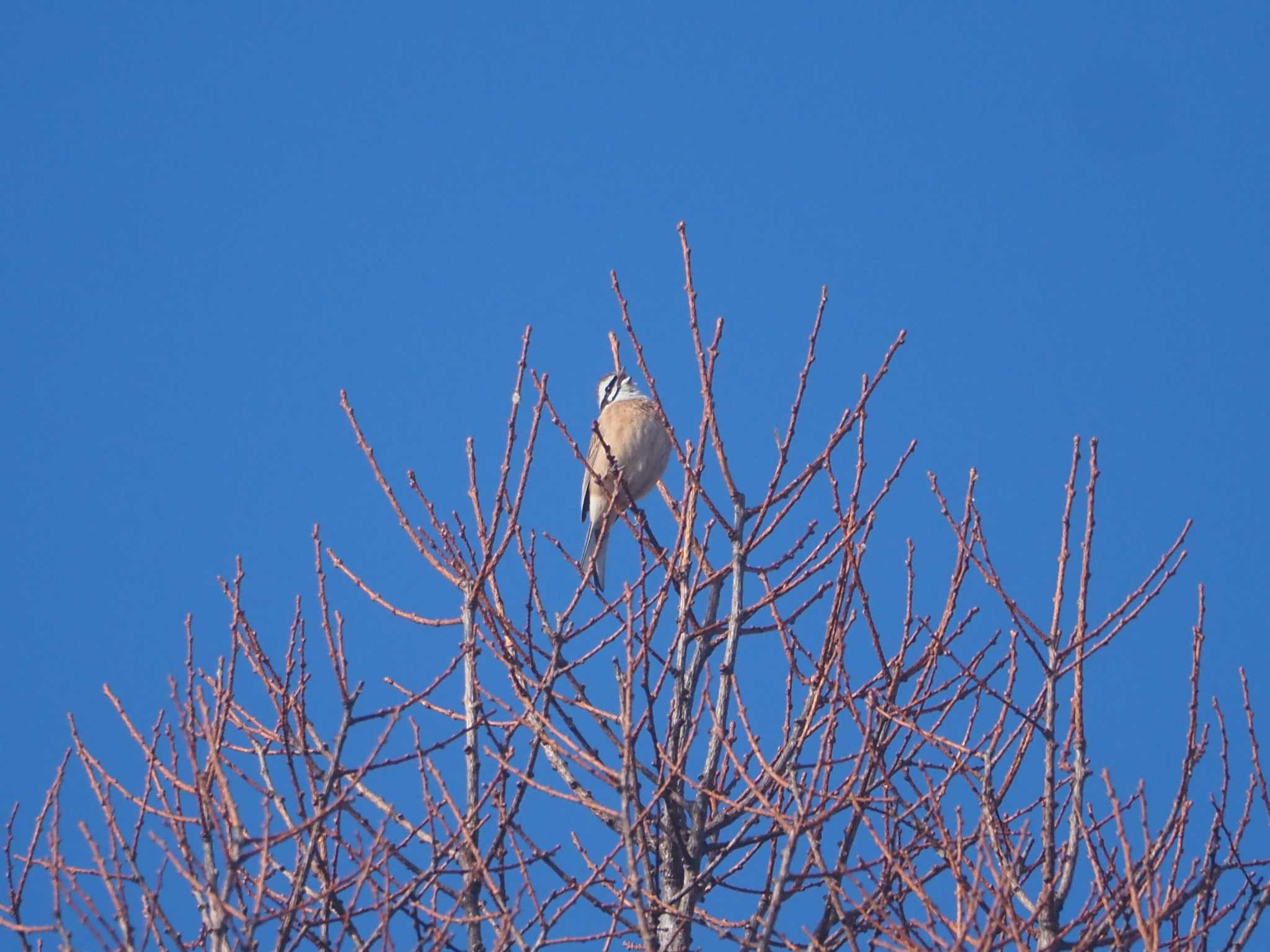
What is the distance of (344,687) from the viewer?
3201 mm

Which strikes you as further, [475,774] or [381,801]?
[381,801]

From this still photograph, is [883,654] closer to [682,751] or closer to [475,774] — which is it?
[682,751]

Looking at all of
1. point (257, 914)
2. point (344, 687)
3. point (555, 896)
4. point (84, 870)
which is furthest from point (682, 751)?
point (84, 870)

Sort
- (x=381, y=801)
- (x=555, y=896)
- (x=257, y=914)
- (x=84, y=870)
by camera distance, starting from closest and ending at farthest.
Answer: (x=257, y=914), (x=84, y=870), (x=555, y=896), (x=381, y=801)

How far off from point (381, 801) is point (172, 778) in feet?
1.97

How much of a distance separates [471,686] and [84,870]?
935 millimetres

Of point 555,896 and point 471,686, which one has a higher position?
point 471,686

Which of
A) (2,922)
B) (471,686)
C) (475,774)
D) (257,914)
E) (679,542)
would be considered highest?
(679,542)

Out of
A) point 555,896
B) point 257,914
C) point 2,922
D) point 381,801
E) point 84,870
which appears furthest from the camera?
point 381,801

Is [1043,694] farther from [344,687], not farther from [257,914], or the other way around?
[257,914]

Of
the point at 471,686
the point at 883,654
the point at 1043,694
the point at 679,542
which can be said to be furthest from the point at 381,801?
the point at 1043,694

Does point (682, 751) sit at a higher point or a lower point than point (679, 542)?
lower

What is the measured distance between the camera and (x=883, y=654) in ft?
12.0

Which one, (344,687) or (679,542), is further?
(679,542)
